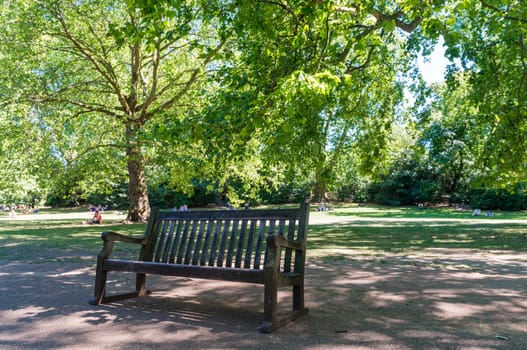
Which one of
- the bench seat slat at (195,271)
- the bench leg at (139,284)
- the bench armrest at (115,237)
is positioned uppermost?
the bench armrest at (115,237)

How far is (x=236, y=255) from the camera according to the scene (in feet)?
14.9

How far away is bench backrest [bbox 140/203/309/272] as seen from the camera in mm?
4531

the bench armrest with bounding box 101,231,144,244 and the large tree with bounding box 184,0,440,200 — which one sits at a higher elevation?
the large tree with bounding box 184,0,440,200

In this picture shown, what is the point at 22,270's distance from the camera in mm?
7762

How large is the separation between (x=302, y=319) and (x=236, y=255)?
0.92 metres

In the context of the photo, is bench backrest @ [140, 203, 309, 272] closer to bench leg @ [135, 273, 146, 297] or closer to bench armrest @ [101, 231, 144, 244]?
bench armrest @ [101, 231, 144, 244]

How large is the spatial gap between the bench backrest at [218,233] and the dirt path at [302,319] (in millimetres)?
558

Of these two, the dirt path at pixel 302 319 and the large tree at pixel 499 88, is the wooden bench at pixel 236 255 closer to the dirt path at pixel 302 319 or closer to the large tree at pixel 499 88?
the dirt path at pixel 302 319

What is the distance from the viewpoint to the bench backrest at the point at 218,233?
14.9 feet

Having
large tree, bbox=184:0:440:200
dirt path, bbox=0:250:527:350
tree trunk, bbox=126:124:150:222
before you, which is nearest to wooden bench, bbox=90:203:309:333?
dirt path, bbox=0:250:527:350

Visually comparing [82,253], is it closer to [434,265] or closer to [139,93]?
[434,265]

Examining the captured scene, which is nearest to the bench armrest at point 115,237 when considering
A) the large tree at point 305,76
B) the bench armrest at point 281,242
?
the bench armrest at point 281,242

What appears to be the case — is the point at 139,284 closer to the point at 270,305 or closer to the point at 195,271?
the point at 195,271

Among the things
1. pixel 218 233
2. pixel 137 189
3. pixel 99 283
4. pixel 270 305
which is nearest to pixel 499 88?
pixel 218 233
